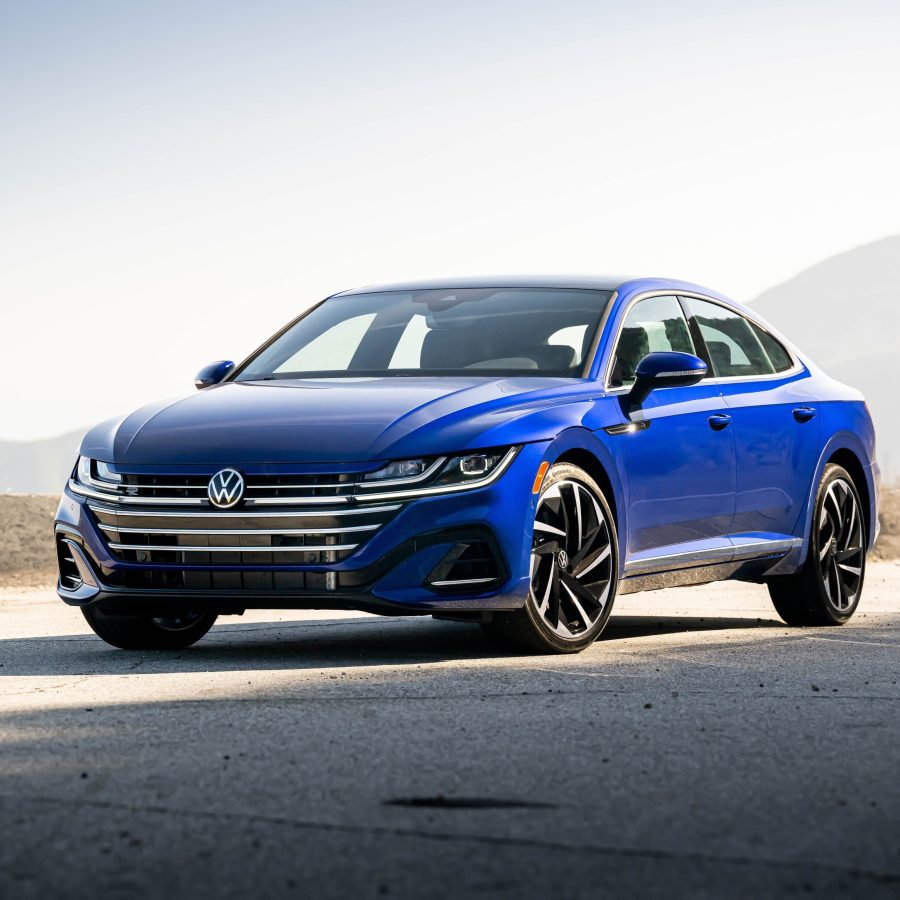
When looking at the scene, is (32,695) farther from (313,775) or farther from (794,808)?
(794,808)

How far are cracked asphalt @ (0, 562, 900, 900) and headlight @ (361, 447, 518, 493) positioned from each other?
70 cm

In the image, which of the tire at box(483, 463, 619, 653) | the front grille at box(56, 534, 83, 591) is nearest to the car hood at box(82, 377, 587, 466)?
the tire at box(483, 463, 619, 653)

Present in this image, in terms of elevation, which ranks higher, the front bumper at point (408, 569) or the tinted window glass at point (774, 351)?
the tinted window glass at point (774, 351)

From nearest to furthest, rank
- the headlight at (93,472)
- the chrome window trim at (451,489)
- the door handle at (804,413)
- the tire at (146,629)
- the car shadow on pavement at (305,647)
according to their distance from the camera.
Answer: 1. the chrome window trim at (451,489)
2. the car shadow on pavement at (305,647)
3. the headlight at (93,472)
4. the tire at (146,629)
5. the door handle at (804,413)

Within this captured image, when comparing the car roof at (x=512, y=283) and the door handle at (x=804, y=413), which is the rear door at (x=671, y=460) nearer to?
the car roof at (x=512, y=283)

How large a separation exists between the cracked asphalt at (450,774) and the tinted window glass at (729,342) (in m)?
1.84

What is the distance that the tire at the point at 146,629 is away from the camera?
24.7ft

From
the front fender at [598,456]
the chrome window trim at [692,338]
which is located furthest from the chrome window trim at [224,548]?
the chrome window trim at [692,338]

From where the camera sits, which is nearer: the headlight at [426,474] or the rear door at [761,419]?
the headlight at [426,474]

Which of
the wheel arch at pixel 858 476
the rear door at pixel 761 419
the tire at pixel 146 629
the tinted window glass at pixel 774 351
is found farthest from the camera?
the wheel arch at pixel 858 476

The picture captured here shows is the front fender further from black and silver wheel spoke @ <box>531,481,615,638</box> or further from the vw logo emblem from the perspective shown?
the vw logo emblem

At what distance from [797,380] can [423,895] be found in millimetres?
6441

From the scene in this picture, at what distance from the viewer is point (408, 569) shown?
6555mm

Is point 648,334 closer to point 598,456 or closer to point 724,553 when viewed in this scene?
point 724,553
